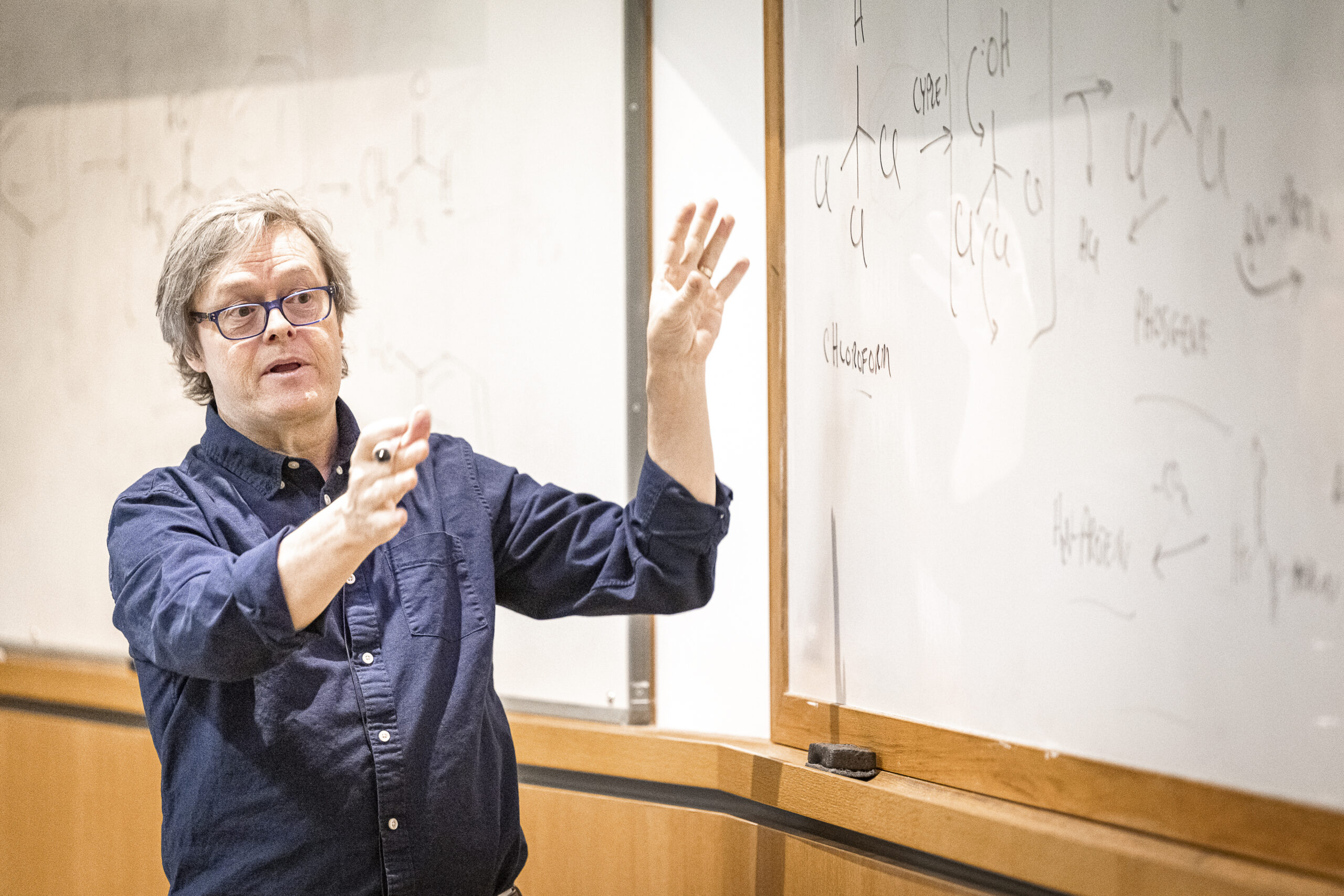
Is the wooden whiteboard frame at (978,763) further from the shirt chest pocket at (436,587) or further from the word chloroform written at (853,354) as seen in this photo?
the shirt chest pocket at (436,587)

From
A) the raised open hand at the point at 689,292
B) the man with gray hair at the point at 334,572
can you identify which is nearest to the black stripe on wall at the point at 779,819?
the man with gray hair at the point at 334,572

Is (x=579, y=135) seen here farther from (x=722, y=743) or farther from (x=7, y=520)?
(x=7, y=520)

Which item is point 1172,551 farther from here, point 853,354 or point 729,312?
point 729,312

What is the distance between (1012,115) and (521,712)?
3.98 feet

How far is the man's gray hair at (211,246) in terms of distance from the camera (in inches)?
50.6

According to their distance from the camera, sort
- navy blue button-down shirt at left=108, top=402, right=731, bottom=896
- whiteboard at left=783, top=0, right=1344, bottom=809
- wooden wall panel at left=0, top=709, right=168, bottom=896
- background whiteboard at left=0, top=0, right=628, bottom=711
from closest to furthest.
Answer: whiteboard at left=783, top=0, right=1344, bottom=809, navy blue button-down shirt at left=108, top=402, right=731, bottom=896, background whiteboard at left=0, top=0, right=628, bottom=711, wooden wall panel at left=0, top=709, right=168, bottom=896

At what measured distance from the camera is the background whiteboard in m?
1.72

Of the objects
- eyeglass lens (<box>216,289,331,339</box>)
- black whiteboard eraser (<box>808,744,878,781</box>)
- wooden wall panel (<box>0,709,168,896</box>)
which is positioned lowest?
wooden wall panel (<box>0,709,168,896</box>)

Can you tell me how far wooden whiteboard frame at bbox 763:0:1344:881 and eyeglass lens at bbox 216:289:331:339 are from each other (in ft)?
2.08

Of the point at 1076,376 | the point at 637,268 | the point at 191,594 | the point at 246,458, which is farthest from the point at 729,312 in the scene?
the point at 191,594

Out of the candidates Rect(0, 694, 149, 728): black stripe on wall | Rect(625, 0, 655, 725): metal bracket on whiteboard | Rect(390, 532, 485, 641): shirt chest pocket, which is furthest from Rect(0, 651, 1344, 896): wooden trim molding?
Rect(0, 694, 149, 728): black stripe on wall

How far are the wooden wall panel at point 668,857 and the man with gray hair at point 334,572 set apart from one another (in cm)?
32

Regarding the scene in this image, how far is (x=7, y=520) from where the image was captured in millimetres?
2334

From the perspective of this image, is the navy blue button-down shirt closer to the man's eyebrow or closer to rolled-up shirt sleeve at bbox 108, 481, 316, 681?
rolled-up shirt sleeve at bbox 108, 481, 316, 681
